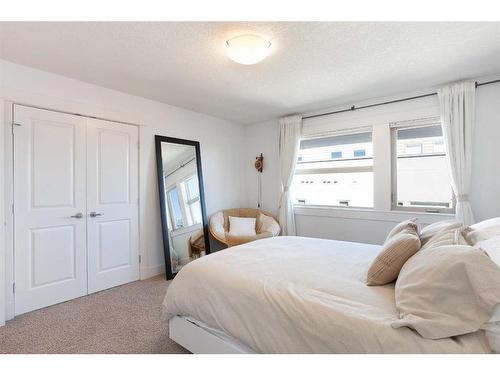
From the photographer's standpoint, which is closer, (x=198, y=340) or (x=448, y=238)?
(x=448, y=238)

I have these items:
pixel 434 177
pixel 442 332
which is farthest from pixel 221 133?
pixel 442 332

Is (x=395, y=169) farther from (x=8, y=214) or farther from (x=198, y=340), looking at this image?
(x=8, y=214)

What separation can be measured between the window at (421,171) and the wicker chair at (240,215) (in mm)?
1738

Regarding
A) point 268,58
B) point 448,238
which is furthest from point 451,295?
point 268,58

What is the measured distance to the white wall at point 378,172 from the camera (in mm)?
2736

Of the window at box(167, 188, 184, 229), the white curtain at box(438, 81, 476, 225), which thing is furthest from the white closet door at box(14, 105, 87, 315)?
the white curtain at box(438, 81, 476, 225)

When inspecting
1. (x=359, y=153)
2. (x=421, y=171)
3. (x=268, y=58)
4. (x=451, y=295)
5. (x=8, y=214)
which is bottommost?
(x=451, y=295)

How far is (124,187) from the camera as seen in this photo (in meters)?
3.29

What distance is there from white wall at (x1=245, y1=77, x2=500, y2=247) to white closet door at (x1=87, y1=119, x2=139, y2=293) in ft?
7.00

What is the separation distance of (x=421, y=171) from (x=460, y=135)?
0.59 meters

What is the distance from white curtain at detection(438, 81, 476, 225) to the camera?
2768mm

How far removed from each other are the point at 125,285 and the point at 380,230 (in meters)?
3.32

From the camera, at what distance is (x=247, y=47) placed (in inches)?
77.4
